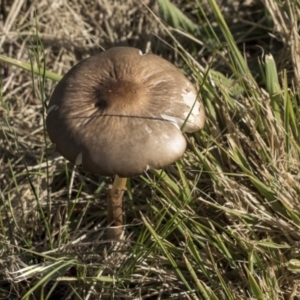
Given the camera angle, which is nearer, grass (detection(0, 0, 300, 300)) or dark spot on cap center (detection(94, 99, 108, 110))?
dark spot on cap center (detection(94, 99, 108, 110))

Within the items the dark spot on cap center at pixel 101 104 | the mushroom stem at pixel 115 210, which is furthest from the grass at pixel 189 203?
the dark spot on cap center at pixel 101 104

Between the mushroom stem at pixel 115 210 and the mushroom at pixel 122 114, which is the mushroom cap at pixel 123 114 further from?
the mushroom stem at pixel 115 210

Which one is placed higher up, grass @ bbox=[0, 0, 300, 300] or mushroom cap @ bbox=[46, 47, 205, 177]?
mushroom cap @ bbox=[46, 47, 205, 177]

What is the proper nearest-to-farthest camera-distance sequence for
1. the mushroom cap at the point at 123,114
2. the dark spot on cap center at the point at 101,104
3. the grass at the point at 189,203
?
the mushroom cap at the point at 123,114 → the dark spot on cap center at the point at 101,104 → the grass at the point at 189,203

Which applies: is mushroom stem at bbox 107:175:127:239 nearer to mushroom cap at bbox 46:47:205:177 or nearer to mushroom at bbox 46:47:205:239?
mushroom at bbox 46:47:205:239

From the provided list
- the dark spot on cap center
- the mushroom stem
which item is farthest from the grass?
the dark spot on cap center

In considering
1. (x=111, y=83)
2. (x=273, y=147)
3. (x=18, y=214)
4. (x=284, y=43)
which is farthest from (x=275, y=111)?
(x=18, y=214)

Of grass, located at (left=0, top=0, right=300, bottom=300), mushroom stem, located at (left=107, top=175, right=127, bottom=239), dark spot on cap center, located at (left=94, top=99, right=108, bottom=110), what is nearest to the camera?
dark spot on cap center, located at (left=94, top=99, right=108, bottom=110)
